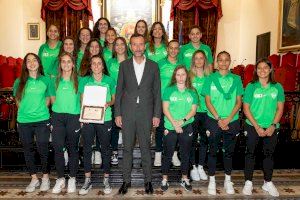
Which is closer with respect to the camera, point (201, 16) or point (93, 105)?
point (93, 105)

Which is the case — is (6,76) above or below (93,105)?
above

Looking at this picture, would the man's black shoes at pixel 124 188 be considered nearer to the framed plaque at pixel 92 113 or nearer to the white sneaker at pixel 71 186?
the white sneaker at pixel 71 186

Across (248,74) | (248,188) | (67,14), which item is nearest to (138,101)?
(248,188)

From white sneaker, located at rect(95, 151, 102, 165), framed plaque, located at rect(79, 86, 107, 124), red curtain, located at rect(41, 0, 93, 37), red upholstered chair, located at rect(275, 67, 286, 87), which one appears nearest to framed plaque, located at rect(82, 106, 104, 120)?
framed plaque, located at rect(79, 86, 107, 124)

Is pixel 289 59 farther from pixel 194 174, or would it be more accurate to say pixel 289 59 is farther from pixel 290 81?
pixel 194 174

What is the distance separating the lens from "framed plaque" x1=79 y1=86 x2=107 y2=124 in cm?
384

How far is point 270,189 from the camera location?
401cm

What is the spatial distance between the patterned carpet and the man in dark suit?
35 centimetres

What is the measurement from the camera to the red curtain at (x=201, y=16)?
10.1 metres

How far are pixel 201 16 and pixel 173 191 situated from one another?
287 inches

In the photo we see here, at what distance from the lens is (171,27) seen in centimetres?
1046

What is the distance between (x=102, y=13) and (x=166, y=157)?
7284 mm

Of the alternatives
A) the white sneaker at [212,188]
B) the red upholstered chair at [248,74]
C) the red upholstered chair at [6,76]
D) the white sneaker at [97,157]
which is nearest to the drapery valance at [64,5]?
the red upholstered chair at [6,76]

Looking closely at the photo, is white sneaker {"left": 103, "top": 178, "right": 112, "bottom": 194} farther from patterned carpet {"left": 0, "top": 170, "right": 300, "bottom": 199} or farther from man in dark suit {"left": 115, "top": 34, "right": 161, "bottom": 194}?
man in dark suit {"left": 115, "top": 34, "right": 161, "bottom": 194}
